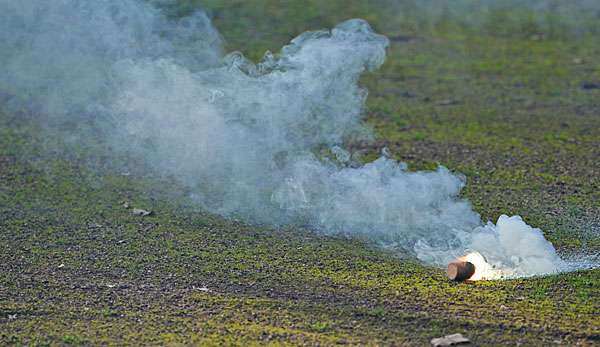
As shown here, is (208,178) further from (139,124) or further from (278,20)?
(278,20)

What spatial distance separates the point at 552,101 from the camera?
464 inches

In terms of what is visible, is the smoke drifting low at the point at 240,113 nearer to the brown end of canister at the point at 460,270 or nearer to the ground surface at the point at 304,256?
the ground surface at the point at 304,256

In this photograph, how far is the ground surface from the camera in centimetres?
573

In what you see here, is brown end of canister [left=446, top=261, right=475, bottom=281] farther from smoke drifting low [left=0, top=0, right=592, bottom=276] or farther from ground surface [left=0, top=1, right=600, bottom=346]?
smoke drifting low [left=0, top=0, right=592, bottom=276]

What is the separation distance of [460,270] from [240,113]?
2.87 m

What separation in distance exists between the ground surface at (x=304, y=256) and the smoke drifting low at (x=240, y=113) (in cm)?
37

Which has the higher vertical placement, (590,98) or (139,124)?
(590,98)

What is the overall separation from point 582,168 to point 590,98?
2.81m

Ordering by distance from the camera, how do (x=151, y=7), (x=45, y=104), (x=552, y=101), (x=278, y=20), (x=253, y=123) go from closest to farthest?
(x=253, y=123) → (x=151, y=7) → (x=45, y=104) → (x=552, y=101) → (x=278, y=20)

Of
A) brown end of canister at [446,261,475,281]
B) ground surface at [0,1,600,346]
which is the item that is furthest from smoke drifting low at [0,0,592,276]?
brown end of canister at [446,261,475,281]

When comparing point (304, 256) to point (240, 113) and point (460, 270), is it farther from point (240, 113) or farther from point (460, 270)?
point (240, 113)

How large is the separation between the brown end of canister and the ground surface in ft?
0.30

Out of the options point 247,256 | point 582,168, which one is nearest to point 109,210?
point 247,256

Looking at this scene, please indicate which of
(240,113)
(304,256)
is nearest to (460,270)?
(304,256)
